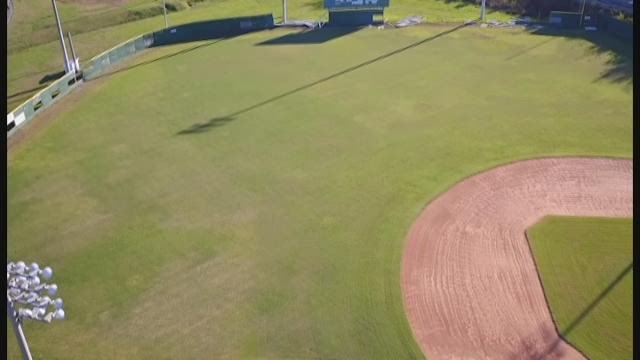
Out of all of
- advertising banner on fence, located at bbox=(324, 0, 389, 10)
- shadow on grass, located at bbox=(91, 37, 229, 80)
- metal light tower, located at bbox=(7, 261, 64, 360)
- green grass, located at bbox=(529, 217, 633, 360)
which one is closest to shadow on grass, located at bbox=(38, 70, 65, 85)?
shadow on grass, located at bbox=(91, 37, 229, 80)

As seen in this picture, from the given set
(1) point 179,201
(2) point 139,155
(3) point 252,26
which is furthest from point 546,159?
(3) point 252,26

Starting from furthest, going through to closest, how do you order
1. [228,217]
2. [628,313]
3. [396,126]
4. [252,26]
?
[252,26] → [396,126] → [228,217] → [628,313]

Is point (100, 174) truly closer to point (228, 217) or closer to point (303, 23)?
point (228, 217)

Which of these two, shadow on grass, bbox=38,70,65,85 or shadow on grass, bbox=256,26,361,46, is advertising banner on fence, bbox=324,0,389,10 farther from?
shadow on grass, bbox=38,70,65,85

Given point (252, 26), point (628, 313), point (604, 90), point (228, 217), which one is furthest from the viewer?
point (252, 26)

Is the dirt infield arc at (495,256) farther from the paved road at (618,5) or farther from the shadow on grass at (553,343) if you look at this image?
the paved road at (618,5)

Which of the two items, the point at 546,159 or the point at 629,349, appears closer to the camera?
the point at 629,349

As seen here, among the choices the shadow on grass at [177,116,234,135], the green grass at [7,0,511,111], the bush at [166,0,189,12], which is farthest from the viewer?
the bush at [166,0,189,12]

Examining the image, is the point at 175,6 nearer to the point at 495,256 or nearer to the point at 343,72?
the point at 343,72
